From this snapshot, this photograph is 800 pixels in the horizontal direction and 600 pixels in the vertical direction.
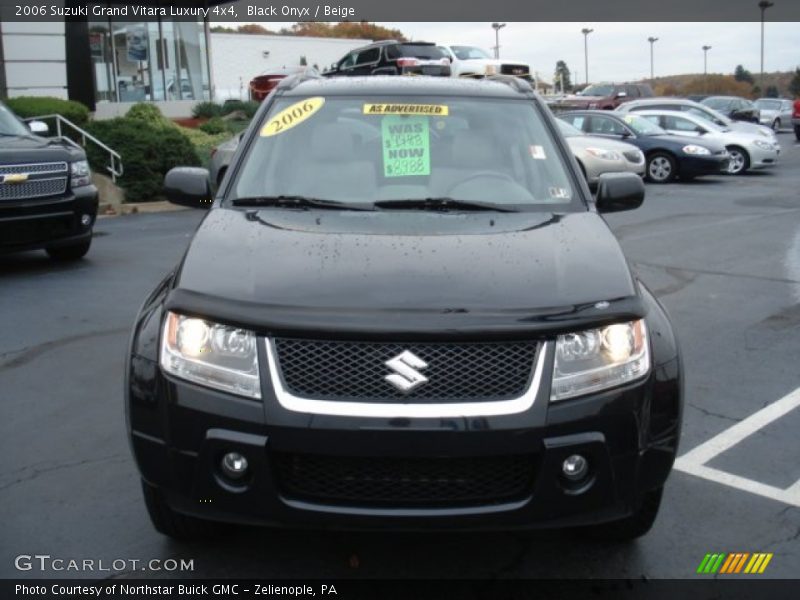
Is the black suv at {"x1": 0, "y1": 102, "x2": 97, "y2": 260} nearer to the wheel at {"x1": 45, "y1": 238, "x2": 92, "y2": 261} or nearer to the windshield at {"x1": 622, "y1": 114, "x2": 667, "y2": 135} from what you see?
the wheel at {"x1": 45, "y1": 238, "x2": 92, "y2": 261}

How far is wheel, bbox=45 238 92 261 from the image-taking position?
9.87m

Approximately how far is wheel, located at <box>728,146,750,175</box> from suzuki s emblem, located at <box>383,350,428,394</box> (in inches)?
768

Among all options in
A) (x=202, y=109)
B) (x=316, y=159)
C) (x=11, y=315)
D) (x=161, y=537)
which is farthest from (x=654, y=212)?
(x=202, y=109)

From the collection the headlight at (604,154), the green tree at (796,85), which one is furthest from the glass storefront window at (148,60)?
the green tree at (796,85)

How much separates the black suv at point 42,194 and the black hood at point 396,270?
5.78 metres

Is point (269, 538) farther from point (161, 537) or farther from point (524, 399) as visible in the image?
point (524, 399)

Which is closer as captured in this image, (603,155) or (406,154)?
(406,154)

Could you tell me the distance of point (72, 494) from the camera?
405 cm

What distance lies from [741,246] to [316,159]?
803 centimetres

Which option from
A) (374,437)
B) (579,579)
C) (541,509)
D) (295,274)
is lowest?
(579,579)

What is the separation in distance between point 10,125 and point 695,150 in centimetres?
1390

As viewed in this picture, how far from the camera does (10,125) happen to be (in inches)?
388

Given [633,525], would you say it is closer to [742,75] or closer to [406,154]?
[406,154]

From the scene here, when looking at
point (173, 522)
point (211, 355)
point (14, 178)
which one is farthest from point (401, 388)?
point (14, 178)
